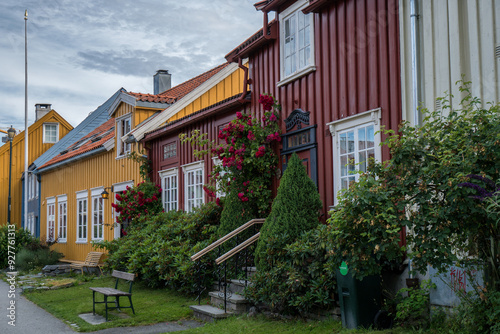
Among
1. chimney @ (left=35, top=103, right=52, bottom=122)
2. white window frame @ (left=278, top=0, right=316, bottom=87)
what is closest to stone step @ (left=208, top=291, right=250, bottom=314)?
white window frame @ (left=278, top=0, right=316, bottom=87)

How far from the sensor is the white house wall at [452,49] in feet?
24.0

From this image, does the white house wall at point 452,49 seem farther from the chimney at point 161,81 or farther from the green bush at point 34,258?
the chimney at point 161,81

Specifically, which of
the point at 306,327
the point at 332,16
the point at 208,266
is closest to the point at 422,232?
the point at 306,327

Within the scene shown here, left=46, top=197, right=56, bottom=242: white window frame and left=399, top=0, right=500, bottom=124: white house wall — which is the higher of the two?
left=399, top=0, right=500, bottom=124: white house wall

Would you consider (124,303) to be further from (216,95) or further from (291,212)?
(216,95)

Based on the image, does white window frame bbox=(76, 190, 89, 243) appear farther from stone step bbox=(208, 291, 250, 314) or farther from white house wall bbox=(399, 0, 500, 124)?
white house wall bbox=(399, 0, 500, 124)

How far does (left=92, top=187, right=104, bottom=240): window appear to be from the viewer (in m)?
21.3

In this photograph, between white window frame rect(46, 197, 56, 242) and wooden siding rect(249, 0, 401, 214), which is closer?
wooden siding rect(249, 0, 401, 214)

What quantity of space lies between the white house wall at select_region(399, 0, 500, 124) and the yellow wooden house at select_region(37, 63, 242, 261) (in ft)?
30.5

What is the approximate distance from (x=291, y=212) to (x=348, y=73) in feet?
8.45

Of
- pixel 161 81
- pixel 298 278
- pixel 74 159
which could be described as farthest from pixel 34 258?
pixel 298 278

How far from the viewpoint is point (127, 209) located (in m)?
17.0

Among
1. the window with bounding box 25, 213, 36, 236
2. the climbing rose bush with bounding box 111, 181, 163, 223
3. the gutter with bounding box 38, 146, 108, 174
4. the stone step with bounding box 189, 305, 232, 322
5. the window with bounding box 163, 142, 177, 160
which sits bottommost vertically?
the stone step with bounding box 189, 305, 232, 322

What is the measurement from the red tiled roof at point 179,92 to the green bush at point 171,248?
5262mm
